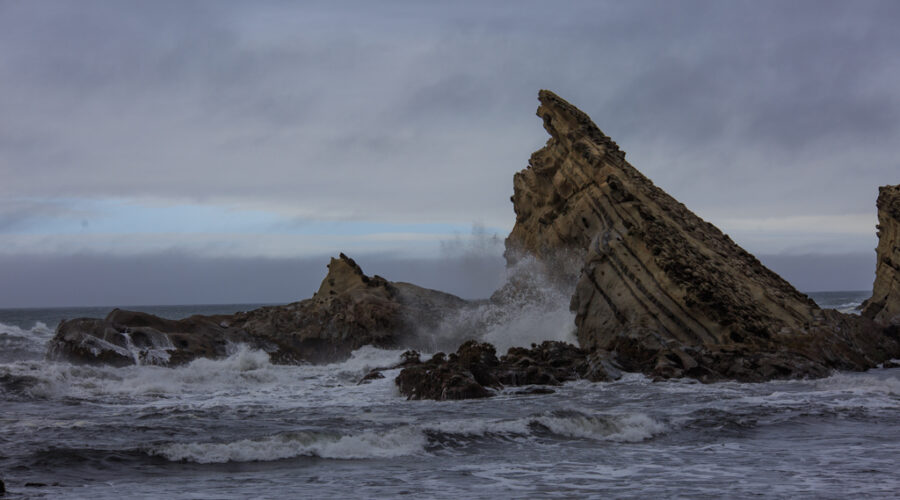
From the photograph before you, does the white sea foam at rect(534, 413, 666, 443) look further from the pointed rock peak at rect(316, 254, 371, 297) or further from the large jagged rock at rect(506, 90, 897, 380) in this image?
the pointed rock peak at rect(316, 254, 371, 297)

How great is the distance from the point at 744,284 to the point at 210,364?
1527 centimetres

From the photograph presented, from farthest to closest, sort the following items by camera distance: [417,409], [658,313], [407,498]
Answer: [658,313] → [417,409] → [407,498]

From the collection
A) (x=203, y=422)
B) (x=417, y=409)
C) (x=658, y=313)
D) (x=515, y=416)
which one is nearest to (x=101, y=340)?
(x=203, y=422)

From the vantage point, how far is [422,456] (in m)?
11.5

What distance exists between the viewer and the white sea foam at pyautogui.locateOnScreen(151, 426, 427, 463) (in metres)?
11.4

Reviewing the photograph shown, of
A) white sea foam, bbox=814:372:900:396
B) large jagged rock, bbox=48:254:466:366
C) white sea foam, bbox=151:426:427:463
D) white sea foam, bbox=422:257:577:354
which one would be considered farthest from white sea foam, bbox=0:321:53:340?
white sea foam, bbox=814:372:900:396

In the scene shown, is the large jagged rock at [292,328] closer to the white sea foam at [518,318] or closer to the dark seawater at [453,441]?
the white sea foam at [518,318]

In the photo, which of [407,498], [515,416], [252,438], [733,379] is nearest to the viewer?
[407,498]

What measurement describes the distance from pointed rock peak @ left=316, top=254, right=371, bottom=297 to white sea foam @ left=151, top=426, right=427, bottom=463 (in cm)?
1718

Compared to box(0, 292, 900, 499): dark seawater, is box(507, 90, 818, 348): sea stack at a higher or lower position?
higher

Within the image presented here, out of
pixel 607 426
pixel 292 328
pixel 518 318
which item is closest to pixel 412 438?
pixel 607 426

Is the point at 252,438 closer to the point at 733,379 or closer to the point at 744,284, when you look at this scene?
the point at 733,379

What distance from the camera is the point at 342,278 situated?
1184 inches

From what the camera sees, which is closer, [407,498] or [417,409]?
[407,498]
